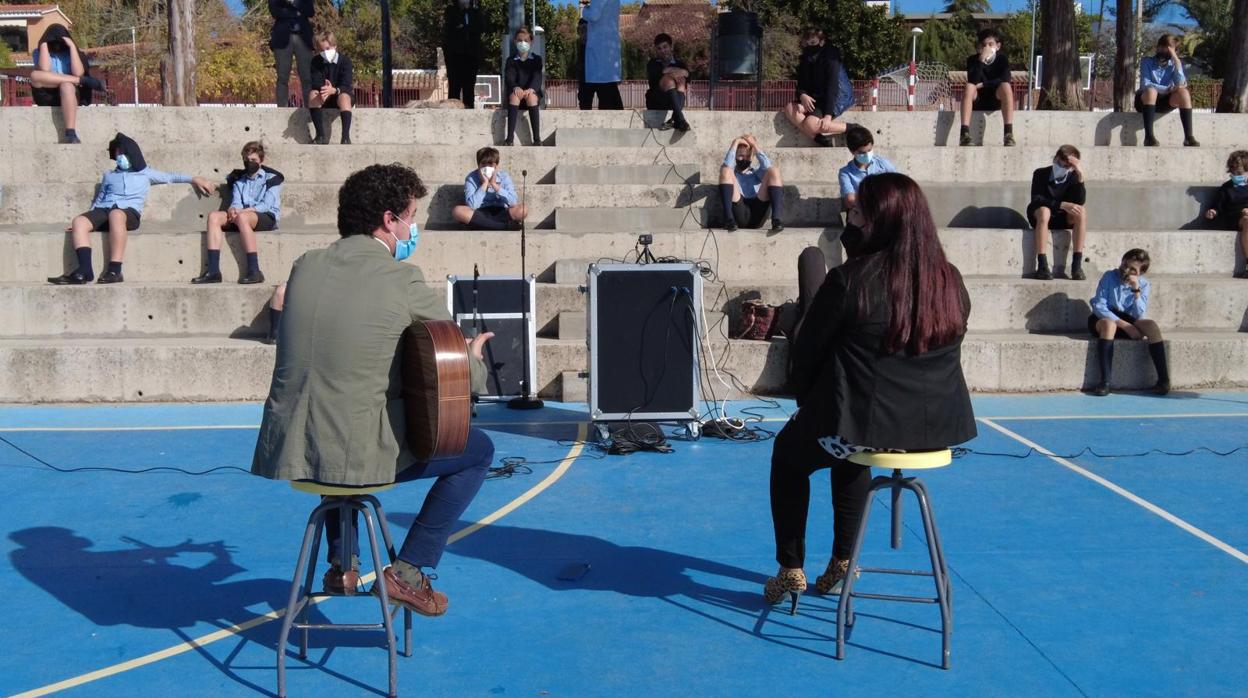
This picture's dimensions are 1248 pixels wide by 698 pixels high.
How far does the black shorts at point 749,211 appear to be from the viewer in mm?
11945

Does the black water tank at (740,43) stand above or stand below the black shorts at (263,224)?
above

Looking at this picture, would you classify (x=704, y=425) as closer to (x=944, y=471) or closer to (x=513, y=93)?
(x=944, y=471)

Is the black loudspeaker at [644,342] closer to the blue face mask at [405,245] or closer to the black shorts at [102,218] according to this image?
the blue face mask at [405,245]

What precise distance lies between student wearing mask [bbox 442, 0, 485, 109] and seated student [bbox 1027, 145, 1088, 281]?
24.5ft

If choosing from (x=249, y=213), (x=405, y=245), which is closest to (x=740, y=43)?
(x=249, y=213)

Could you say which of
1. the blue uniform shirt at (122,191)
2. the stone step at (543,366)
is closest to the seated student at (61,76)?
the blue uniform shirt at (122,191)

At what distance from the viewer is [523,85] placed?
46.1 feet

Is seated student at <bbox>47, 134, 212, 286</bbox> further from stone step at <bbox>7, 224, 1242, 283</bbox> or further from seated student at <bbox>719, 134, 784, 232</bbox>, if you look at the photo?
seated student at <bbox>719, 134, 784, 232</bbox>

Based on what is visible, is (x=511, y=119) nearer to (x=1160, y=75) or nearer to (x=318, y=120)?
(x=318, y=120)

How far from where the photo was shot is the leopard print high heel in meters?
5.11

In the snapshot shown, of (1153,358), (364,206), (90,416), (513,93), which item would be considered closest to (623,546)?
(364,206)

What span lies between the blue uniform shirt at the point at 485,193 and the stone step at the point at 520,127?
7.81 feet

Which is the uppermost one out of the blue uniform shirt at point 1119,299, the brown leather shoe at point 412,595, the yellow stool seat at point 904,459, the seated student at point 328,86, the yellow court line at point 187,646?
the seated student at point 328,86

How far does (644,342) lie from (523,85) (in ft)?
21.5
